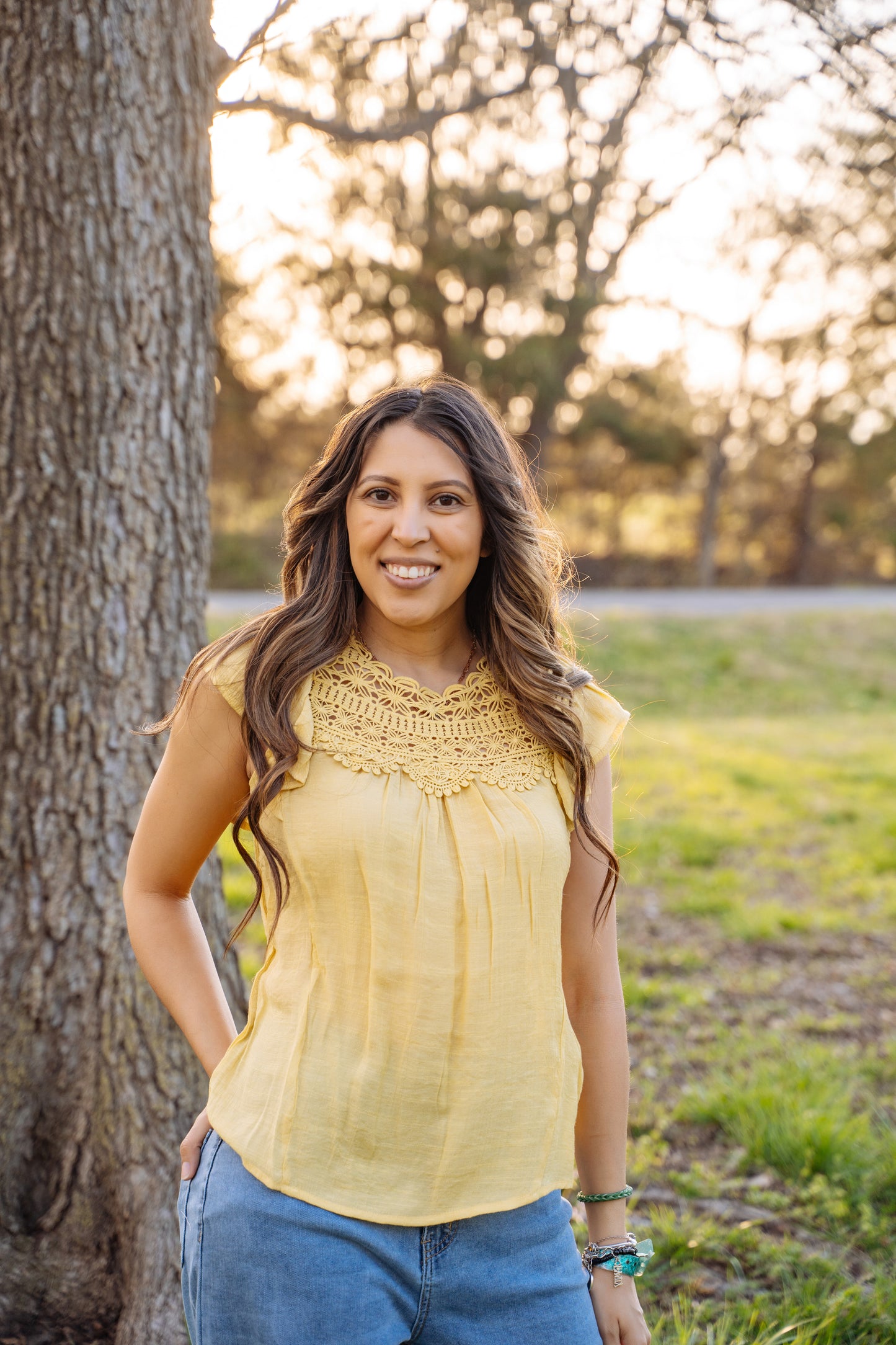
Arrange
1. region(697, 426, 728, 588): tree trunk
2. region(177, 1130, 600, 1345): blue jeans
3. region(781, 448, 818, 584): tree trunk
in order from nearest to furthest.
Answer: region(177, 1130, 600, 1345): blue jeans
region(697, 426, 728, 588): tree trunk
region(781, 448, 818, 584): tree trunk

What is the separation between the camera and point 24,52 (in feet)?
7.39

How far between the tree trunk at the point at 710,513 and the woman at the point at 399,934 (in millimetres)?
20918

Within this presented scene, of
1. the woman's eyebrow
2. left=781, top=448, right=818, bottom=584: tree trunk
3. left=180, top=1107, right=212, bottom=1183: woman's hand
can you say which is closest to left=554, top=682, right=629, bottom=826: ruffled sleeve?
the woman's eyebrow

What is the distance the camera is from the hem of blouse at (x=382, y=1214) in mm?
1465

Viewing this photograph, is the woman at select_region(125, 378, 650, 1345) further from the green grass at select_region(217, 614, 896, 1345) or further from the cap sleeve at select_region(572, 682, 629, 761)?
the green grass at select_region(217, 614, 896, 1345)

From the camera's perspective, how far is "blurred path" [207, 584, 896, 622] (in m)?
14.2

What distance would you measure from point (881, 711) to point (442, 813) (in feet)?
33.6

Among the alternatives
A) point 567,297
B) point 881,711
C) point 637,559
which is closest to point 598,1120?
point 881,711

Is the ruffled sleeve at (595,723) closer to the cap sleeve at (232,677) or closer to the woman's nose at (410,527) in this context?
the woman's nose at (410,527)

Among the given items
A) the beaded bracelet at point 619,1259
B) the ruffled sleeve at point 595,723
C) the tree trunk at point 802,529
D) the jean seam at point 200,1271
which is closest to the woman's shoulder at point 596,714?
the ruffled sleeve at point 595,723

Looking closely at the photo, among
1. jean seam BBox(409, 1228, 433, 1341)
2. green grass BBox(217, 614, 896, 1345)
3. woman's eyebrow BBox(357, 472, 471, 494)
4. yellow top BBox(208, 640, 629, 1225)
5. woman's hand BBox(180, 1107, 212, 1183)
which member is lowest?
green grass BBox(217, 614, 896, 1345)

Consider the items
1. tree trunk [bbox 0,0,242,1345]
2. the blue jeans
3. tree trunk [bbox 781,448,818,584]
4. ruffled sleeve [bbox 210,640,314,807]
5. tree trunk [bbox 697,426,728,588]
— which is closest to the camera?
the blue jeans

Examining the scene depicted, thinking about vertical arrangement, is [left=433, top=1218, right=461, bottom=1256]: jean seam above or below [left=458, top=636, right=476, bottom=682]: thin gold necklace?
below

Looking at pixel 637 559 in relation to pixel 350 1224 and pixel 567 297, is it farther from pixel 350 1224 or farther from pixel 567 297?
pixel 350 1224
